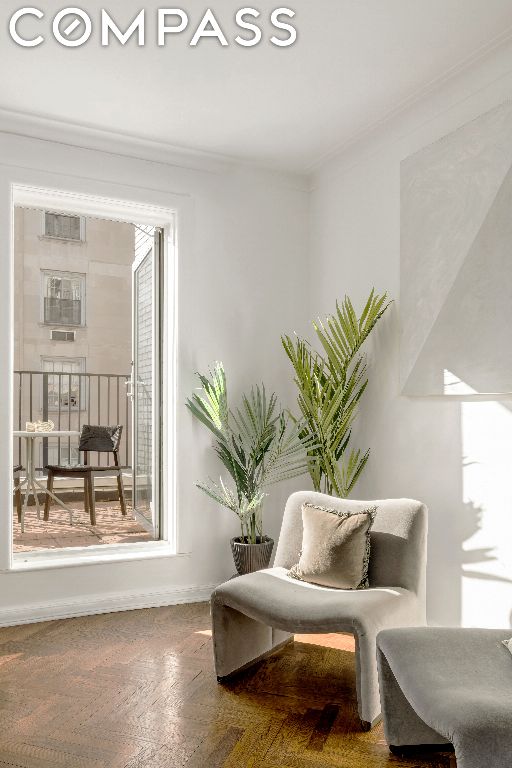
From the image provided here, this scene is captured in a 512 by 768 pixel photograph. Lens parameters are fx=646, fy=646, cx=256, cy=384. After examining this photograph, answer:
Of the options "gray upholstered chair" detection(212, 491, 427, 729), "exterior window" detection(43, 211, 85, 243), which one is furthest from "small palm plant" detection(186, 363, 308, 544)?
"exterior window" detection(43, 211, 85, 243)

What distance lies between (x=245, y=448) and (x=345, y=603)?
5.93 feet

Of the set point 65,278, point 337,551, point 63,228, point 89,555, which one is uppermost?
point 63,228

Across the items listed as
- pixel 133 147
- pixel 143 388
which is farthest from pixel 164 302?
pixel 133 147

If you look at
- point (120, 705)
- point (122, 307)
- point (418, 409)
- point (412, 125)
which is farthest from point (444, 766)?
point (122, 307)

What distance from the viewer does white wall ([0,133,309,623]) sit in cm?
363

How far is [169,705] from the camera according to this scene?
8.26ft

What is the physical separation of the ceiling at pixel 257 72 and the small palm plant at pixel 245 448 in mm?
1477

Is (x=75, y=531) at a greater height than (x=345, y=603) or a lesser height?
lesser

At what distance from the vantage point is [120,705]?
2512 mm

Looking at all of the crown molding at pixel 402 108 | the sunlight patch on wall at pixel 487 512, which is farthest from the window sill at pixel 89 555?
the crown molding at pixel 402 108

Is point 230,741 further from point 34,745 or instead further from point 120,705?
point 34,745

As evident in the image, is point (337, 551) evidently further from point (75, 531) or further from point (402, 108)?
point (75, 531)

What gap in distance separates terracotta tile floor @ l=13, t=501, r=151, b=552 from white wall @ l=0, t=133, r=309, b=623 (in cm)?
90

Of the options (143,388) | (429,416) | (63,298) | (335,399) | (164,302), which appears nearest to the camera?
(429,416)
